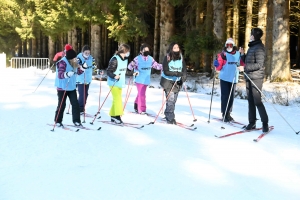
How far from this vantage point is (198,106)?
10977 millimetres

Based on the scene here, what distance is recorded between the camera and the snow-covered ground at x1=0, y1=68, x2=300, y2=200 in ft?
14.4

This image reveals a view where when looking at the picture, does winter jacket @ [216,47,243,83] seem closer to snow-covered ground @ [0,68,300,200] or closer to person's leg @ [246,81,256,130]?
person's leg @ [246,81,256,130]

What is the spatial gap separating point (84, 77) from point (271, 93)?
6833 millimetres

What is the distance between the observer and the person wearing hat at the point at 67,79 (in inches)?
296

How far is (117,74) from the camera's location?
8.18 meters

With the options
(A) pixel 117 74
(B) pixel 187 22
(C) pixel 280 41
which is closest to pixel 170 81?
(A) pixel 117 74

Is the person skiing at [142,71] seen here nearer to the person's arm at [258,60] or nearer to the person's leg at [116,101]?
the person's leg at [116,101]

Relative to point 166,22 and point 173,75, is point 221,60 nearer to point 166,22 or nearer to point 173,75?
point 173,75

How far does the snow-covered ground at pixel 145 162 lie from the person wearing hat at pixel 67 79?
1.55ft

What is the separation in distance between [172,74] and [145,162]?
3.09 meters

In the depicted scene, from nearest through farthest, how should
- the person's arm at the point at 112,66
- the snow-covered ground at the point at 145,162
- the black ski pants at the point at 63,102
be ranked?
1. the snow-covered ground at the point at 145,162
2. the black ski pants at the point at 63,102
3. the person's arm at the point at 112,66

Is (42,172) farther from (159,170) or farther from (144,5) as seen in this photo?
(144,5)

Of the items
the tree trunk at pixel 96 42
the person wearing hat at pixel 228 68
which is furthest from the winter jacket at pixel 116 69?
the tree trunk at pixel 96 42

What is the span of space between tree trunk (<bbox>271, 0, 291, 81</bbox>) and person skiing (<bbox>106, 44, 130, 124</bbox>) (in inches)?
331
